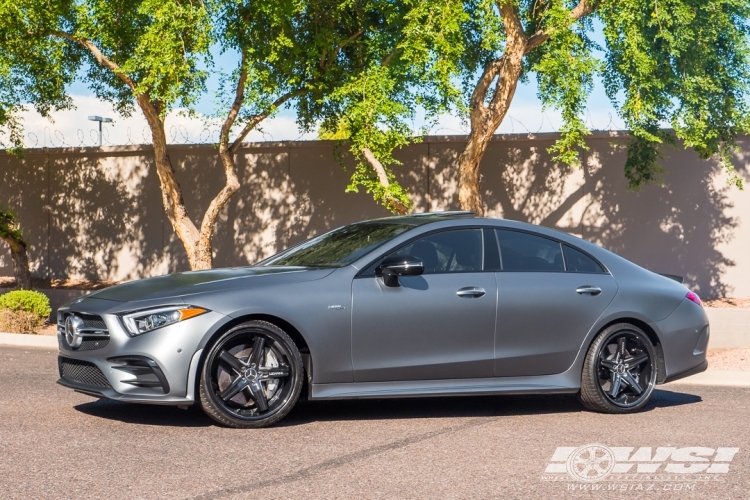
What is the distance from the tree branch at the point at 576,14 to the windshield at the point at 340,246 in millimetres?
5969

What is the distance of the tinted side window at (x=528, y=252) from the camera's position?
322 inches

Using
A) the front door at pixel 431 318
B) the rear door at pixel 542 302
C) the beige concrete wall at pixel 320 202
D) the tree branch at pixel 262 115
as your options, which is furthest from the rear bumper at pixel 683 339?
the tree branch at pixel 262 115

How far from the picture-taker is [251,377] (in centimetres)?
712

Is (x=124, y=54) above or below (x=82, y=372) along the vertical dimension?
above

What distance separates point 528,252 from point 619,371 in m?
1.23

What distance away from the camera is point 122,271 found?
21734 mm

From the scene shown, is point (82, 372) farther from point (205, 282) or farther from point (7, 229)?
point (7, 229)

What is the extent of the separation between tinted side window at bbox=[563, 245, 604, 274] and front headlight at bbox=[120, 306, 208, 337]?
10.2 feet

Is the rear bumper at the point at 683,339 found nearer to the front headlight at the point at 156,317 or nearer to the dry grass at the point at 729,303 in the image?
the front headlight at the point at 156,317

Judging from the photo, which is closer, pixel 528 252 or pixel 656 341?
pixel 528 252

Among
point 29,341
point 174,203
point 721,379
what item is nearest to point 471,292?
point 721,379

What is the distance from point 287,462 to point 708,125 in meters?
10.7

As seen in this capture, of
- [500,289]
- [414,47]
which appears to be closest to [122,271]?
[414,47]

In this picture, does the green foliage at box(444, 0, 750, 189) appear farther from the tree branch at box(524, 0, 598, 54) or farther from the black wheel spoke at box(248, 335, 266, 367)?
the black wheel spoke at box(248, 335, 266, 367)
